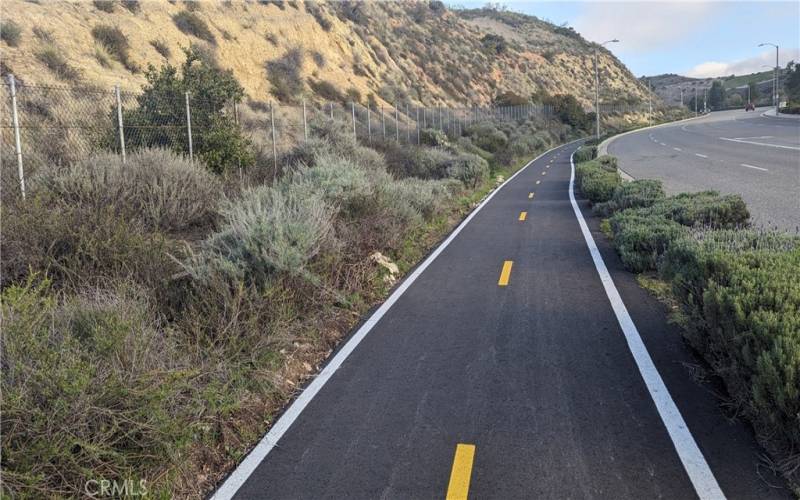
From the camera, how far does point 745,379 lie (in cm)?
468

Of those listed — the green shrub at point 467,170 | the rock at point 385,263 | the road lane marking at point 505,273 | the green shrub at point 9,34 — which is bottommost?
the road lane marking at point 505,273

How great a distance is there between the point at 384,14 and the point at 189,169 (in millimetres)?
57235

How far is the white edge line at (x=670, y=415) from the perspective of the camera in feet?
13.1

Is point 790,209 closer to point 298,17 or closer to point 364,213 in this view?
point 364,213

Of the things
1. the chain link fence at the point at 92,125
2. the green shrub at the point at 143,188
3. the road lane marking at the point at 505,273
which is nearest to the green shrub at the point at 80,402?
the green shrub at the point at 143,188

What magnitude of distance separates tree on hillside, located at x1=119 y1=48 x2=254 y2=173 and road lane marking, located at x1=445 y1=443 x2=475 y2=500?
11207 millimetres

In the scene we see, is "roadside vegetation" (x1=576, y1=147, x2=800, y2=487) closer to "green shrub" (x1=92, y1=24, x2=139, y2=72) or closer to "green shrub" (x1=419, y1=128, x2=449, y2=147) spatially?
"green shrub" (x1=92, y1=24, x2=139, y2=72)

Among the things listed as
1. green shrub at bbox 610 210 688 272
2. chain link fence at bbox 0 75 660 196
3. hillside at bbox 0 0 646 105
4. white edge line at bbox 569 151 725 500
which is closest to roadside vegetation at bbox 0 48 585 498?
chain link fence at bbox 0 75 660 196

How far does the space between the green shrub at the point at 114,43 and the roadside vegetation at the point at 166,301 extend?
13.1 metres

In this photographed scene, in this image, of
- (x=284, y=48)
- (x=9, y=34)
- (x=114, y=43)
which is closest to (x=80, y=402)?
(x=9, y=34)

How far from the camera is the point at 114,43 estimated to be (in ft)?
83.5

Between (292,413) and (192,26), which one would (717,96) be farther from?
(292,413)

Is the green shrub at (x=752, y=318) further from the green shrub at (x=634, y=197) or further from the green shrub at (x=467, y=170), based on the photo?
the green shrub at (x=467, y=170)

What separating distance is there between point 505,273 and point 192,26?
93.1 feet
